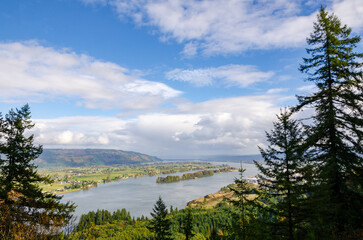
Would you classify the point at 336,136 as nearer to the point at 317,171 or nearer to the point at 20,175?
the point at 317,171

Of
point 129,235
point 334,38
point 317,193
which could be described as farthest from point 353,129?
point 129,235

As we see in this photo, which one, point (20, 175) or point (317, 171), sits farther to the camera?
point (20, 175)

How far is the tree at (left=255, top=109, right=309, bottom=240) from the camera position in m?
11.7

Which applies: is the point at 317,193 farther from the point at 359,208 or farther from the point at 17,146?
the point at 17,146

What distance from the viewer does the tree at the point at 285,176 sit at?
1168cm

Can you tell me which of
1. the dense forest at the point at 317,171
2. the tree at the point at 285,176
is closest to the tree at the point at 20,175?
the dense forest at the point at 317,171

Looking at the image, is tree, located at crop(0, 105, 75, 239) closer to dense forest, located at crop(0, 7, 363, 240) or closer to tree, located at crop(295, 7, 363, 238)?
dense forest, located at crop(0, 7, 363, 240)

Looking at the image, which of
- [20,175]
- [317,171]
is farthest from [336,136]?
[20,175]

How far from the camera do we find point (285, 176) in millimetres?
12367

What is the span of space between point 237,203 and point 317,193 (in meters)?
5.99

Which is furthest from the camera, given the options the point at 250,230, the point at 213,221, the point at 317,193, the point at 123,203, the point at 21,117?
the point at 123,203

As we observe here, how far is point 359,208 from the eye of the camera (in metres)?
11.7

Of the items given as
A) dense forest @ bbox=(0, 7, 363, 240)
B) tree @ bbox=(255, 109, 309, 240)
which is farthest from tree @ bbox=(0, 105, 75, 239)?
tree @ bbox=(255, 109, 309, 240)

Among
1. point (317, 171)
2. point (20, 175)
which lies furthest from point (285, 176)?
point (20, 175)
